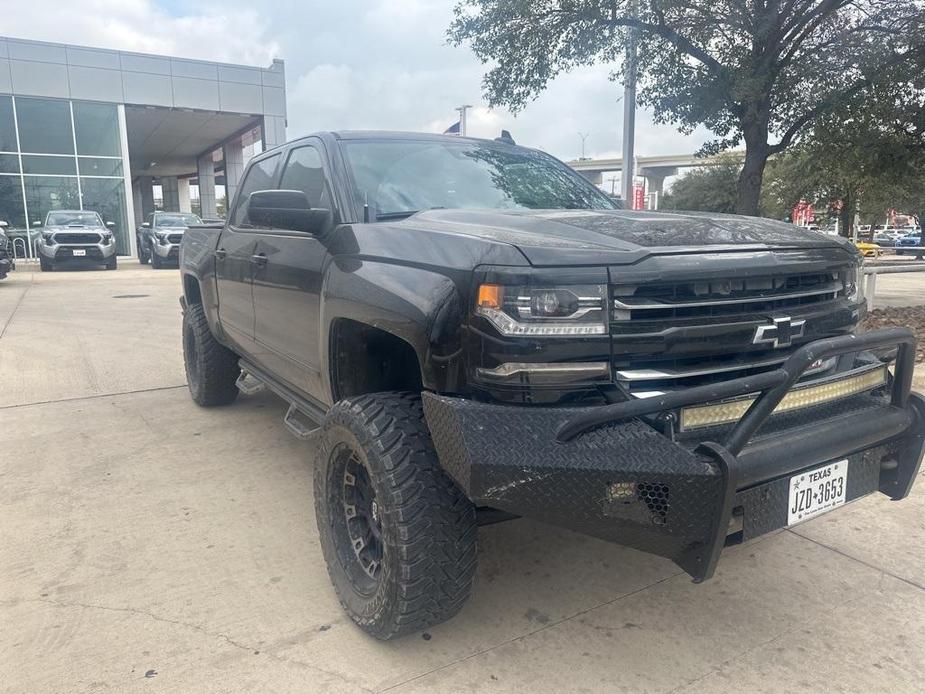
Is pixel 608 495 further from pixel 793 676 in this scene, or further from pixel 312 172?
pixel 312 172

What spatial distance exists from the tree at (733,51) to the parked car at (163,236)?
42.3ft

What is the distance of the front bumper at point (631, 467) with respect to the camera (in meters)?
1.93

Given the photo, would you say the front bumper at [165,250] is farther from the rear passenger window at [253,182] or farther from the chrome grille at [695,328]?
the chrome grille at [695,328]

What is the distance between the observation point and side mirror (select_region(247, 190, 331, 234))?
9.50 feet

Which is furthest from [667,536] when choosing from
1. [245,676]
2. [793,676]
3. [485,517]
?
[245,676]

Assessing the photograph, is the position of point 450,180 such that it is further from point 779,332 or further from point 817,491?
point 817,491

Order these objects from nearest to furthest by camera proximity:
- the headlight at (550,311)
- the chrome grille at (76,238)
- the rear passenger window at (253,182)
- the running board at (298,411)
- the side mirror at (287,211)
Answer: the headlight at (550,311) < the side mirror at (287,211) < the running board at (298,411) < the rear passenger window at (253,182) < the chrome grille at (76,238)

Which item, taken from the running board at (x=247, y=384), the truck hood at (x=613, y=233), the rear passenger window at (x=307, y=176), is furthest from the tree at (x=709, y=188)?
the truck hood at (x=613, y=233)

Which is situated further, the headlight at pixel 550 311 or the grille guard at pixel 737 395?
the headlight at pixel 550 311

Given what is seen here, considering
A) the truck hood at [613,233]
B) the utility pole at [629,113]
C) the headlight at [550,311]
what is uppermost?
the utility pole at [629,113]

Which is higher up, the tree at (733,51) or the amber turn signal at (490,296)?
the tree at (733,51)

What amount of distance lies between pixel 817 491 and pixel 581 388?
879 mm

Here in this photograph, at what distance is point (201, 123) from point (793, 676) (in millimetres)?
31241

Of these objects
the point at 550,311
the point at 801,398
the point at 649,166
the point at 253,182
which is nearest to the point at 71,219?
the point at 253,182
